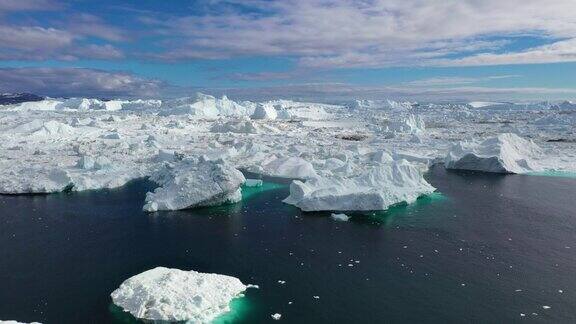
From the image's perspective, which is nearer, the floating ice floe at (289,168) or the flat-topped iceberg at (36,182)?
the flat-topped iceberg at (36,182)

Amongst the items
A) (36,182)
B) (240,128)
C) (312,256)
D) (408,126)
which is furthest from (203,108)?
(312,256)

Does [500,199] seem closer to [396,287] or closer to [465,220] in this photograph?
[465,220]

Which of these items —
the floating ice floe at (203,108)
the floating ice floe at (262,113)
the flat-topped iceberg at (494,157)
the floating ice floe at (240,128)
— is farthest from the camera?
the floating ice floe at (262,113)

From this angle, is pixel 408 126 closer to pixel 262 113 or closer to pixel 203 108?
pixel 262 113

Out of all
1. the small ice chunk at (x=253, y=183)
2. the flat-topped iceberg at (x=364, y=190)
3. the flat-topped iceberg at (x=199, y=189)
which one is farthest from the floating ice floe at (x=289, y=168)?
the flat-topped iceberg at (x=199, y=189)

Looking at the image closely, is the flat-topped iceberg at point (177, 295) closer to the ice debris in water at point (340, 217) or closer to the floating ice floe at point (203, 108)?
the ice debris in water at point (340, 217)

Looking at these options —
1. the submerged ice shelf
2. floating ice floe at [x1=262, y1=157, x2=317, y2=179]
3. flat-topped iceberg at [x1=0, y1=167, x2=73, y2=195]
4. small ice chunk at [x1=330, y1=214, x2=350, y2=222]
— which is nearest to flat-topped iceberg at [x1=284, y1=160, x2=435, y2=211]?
the submerged ice shelf
